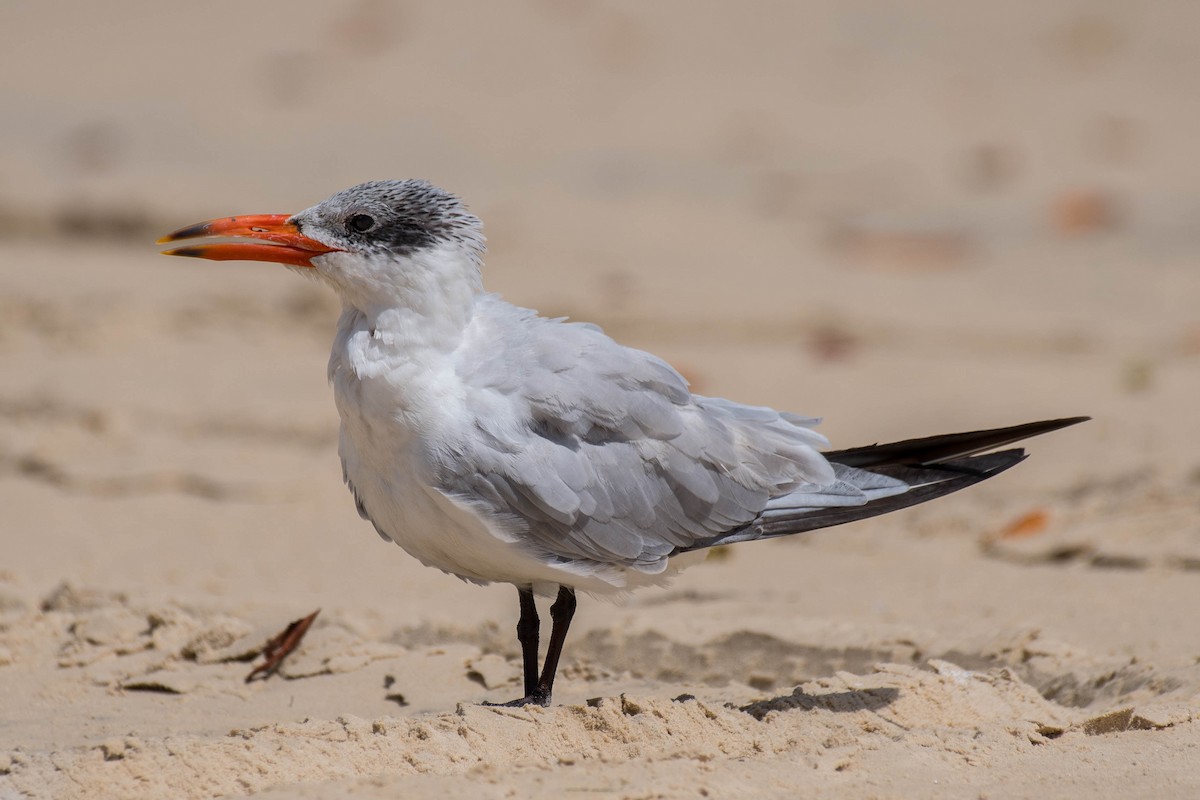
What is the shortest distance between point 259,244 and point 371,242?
29 centimetres

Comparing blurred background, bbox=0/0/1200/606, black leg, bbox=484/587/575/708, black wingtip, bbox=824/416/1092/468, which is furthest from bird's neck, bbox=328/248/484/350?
blurred background, bbox=0/0/1200/606

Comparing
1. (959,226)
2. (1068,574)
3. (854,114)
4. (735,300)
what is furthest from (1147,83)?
(1068,574)

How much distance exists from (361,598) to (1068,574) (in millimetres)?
2433

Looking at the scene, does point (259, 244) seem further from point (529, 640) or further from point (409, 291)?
point (529, 640)

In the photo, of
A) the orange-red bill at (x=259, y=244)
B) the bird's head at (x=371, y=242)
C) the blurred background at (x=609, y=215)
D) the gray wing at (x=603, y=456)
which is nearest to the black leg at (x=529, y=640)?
the gray wing at (x=603, y=456)

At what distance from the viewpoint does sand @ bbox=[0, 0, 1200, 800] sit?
10.9 feet

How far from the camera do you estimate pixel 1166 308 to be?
888 centimetres

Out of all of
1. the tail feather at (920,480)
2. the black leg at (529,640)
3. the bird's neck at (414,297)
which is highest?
the bird's neck at (414,297)

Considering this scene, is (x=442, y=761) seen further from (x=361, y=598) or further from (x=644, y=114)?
(x=644, y=114)

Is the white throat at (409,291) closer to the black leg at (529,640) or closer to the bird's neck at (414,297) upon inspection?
the bird's neck at (414,297)

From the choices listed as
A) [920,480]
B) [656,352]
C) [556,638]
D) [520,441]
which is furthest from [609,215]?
[520,441]

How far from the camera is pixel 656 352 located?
308 inches

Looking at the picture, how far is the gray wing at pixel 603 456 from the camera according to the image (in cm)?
345

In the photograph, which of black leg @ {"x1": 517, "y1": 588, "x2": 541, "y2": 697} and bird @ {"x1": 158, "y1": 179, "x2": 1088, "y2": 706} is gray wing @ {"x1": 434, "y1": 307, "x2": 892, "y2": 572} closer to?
bird @ {"x1": 158, "y1": 179, "x2": 1088, "y2": 706}
